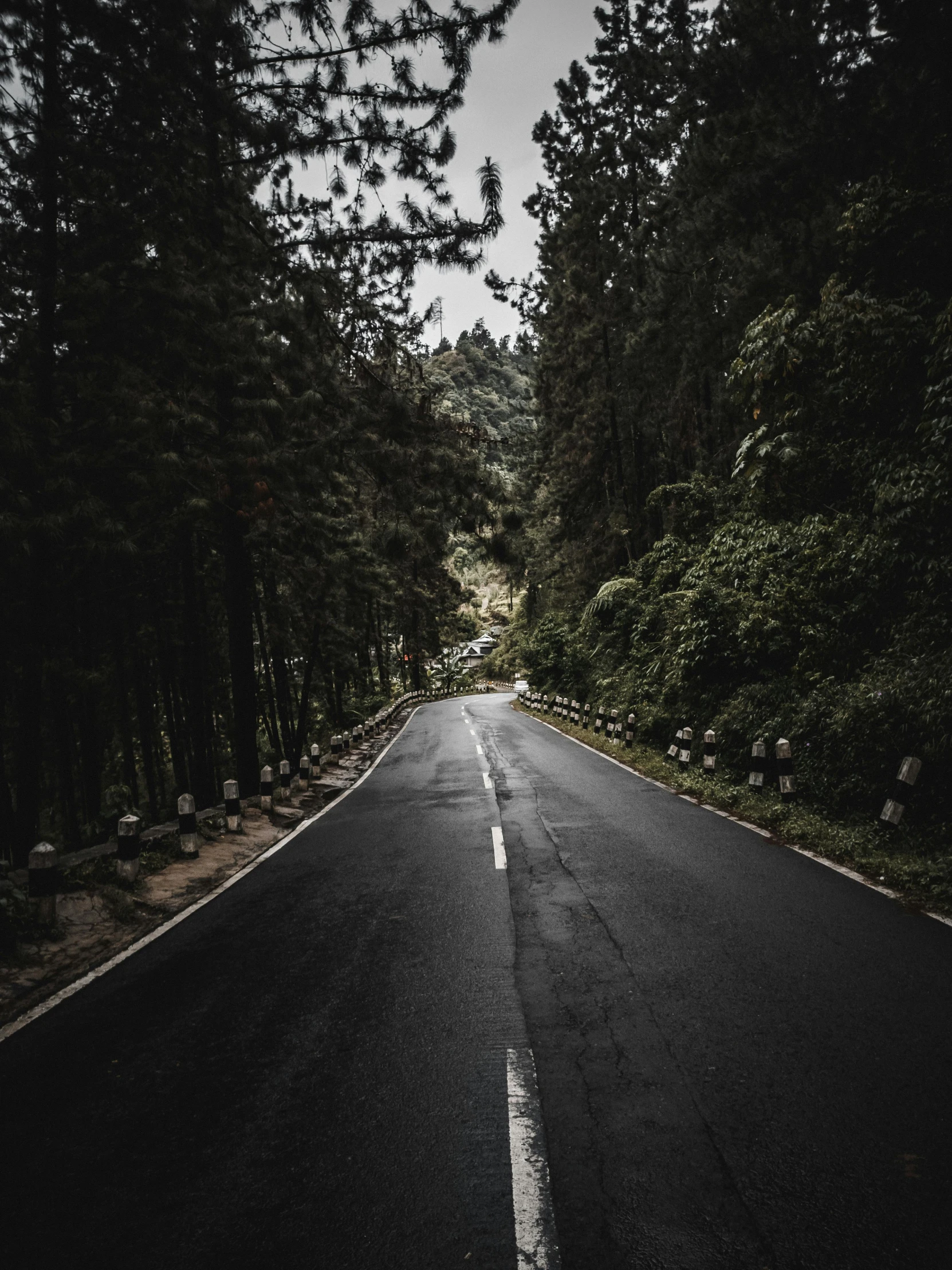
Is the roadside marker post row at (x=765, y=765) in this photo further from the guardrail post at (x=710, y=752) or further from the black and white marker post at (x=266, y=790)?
the black and white marker post at (x=266, y=790)

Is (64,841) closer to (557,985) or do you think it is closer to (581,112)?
(557,985)

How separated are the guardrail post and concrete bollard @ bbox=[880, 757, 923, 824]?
4.44 metres

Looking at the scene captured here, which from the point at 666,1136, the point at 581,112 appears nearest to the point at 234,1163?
the point at 666,1136

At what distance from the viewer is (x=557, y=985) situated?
14.0ft

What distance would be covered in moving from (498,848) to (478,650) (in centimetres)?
9026

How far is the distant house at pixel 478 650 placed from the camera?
9162 centimetres

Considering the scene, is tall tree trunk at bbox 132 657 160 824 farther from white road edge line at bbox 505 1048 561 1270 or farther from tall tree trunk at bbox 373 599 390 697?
tall tree trunk at bbox 373 599 390 697

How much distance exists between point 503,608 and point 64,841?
86.1 m

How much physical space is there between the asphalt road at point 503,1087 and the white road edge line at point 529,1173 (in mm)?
12

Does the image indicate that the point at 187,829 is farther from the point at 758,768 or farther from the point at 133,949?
the point at 758,768

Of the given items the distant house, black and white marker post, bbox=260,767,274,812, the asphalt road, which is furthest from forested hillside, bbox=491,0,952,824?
the distant house

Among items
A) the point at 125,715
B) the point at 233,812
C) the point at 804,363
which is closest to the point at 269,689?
the point at 125,715

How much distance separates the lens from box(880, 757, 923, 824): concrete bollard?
6.82 metres

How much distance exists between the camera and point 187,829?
838 centimetres
